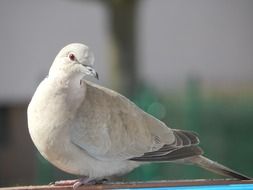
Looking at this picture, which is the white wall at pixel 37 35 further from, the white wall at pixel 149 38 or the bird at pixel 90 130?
the bird at pixel 90 130

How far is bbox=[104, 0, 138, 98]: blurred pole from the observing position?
5.64m

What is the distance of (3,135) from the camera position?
8.14 meters

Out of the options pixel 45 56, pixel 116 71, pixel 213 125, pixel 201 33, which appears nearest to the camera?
pixel 116 71

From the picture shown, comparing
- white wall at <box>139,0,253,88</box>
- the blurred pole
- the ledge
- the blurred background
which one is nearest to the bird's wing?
the ledge

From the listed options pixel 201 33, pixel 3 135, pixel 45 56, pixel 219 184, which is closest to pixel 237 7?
pixel 201 33

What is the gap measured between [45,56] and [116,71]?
2.36 m

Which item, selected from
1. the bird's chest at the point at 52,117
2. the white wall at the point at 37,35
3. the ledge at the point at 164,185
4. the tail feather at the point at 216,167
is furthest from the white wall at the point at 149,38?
the bird's chest at the point at 52,117

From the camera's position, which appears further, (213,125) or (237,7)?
(237,7)

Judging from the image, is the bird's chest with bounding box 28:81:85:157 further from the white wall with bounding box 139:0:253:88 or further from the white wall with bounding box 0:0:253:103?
the white wall with bounding box 139:0:253:88

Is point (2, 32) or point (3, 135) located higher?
point (2, 32)

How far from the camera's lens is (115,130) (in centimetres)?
236

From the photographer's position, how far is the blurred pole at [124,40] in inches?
222

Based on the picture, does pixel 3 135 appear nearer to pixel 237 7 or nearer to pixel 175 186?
pixel 237 7

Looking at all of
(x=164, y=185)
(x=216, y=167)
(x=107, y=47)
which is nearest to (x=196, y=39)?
(x=107, y=47)
